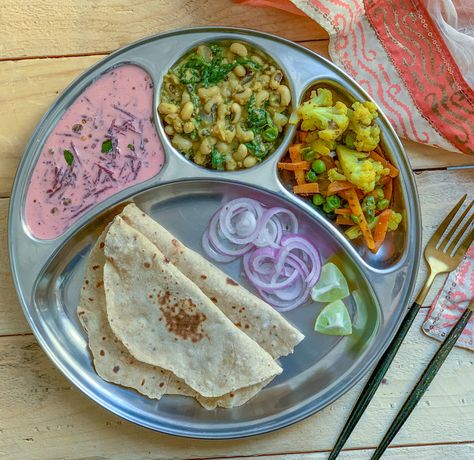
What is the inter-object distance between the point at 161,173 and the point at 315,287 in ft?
2.63

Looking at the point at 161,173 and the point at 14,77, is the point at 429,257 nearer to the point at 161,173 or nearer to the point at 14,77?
the point at 161,173

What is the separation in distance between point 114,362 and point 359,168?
1.28 meters

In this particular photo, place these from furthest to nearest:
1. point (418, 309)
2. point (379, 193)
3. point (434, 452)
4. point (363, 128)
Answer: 1. point (434, 452)
2. point (418, 309)
3. point (379, 193)
4. point (363, 128)

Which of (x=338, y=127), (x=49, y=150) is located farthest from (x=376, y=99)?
(x=49, y=150)

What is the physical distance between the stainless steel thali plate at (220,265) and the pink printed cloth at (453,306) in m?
0.25

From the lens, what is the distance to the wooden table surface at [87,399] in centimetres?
256

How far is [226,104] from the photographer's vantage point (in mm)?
2412

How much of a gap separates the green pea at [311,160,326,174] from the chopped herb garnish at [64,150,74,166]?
0.97 metres

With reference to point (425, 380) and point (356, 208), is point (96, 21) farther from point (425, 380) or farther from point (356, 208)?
point (425, 380)

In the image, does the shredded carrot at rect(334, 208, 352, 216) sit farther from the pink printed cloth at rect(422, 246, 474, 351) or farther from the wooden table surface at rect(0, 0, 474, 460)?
the pink printed cloth at rect(422, 246, 474, 351)

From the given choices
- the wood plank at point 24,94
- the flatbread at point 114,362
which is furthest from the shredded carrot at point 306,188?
the wood plank at point 24,94

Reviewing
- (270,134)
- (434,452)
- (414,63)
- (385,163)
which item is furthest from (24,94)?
(434,452)

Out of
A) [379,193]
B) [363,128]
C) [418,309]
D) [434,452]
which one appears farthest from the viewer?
[434,452]

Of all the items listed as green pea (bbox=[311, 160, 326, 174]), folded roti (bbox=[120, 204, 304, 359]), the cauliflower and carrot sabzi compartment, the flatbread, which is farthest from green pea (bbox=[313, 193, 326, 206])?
the flatbread
